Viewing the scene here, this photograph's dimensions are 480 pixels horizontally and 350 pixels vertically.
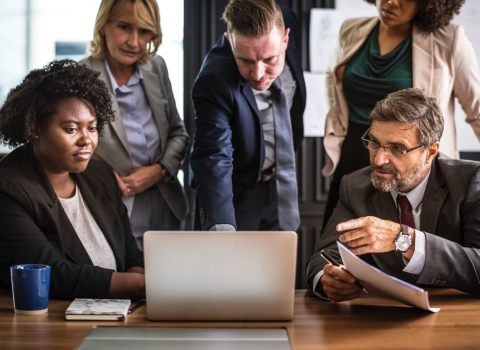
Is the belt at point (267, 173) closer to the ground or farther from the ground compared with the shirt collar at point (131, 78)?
closer to the ground

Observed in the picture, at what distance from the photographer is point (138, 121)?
9.55 feet

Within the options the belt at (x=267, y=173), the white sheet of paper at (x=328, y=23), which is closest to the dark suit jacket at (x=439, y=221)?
the belt at (x=267, y=173)

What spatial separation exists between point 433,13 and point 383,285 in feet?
4.56

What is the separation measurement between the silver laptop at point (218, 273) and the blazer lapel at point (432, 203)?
0.76 m

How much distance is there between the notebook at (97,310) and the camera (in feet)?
5.06

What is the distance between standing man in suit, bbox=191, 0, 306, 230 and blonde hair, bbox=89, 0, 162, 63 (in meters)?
0.30

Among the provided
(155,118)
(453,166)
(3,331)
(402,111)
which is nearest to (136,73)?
(155,118)

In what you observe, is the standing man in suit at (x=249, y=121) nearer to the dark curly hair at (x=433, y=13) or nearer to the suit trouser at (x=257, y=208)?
the suit trouser at (x=257, y=208)

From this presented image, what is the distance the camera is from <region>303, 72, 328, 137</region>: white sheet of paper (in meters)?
3.96

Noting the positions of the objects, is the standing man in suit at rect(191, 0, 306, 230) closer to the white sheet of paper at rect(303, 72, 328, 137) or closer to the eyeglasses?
the eyeglasses

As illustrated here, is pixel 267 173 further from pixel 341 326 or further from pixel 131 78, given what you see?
pixel 341 326

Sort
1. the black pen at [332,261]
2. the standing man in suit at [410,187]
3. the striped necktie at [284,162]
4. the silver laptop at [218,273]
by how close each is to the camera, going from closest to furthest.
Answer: the silver laptop at [218,273] < the black pen at [332,261] < the standing man in suit at [410,187] < the striped necktie at [284,162]

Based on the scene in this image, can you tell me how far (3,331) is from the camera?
4.77 ft

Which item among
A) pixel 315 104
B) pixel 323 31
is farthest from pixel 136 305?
pixel 323 31
